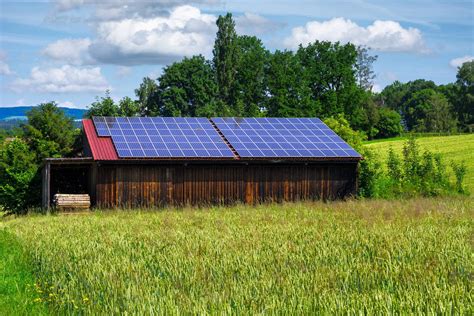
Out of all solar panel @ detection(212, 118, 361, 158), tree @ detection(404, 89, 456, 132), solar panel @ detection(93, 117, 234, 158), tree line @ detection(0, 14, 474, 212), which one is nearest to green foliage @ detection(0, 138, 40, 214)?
tree line @ detection(0, 14, 474, 212)

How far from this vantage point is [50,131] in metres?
36.6

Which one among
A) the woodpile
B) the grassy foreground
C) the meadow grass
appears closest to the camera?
the grassy foreground

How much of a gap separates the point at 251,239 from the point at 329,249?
104 inches

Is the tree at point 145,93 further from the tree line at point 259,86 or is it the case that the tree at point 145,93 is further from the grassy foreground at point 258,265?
the grassy foreground at point 258,265

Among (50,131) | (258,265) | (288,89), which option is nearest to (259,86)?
(288,89)

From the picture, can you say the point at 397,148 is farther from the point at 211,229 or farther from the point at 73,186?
the point at 211,229

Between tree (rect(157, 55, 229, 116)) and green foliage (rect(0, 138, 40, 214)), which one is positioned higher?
tree (rect(157, 55, 229, 116))

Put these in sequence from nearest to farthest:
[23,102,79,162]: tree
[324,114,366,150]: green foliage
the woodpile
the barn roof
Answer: the woodpile < the barn roof < [23,102,79,162]: tree < [324,114,366,150]: green foliage

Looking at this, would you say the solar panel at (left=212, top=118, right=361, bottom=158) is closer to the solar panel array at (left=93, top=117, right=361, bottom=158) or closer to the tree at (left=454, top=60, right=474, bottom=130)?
the solar panel array at (left=93, top=117, right=361, bottom=158)

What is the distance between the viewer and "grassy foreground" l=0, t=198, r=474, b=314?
960cm

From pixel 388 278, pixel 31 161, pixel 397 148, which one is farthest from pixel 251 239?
pixel 397 148

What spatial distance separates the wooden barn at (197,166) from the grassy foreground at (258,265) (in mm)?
7452

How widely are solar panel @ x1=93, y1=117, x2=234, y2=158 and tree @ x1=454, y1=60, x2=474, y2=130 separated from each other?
73.2 m

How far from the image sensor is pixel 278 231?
18609mm
